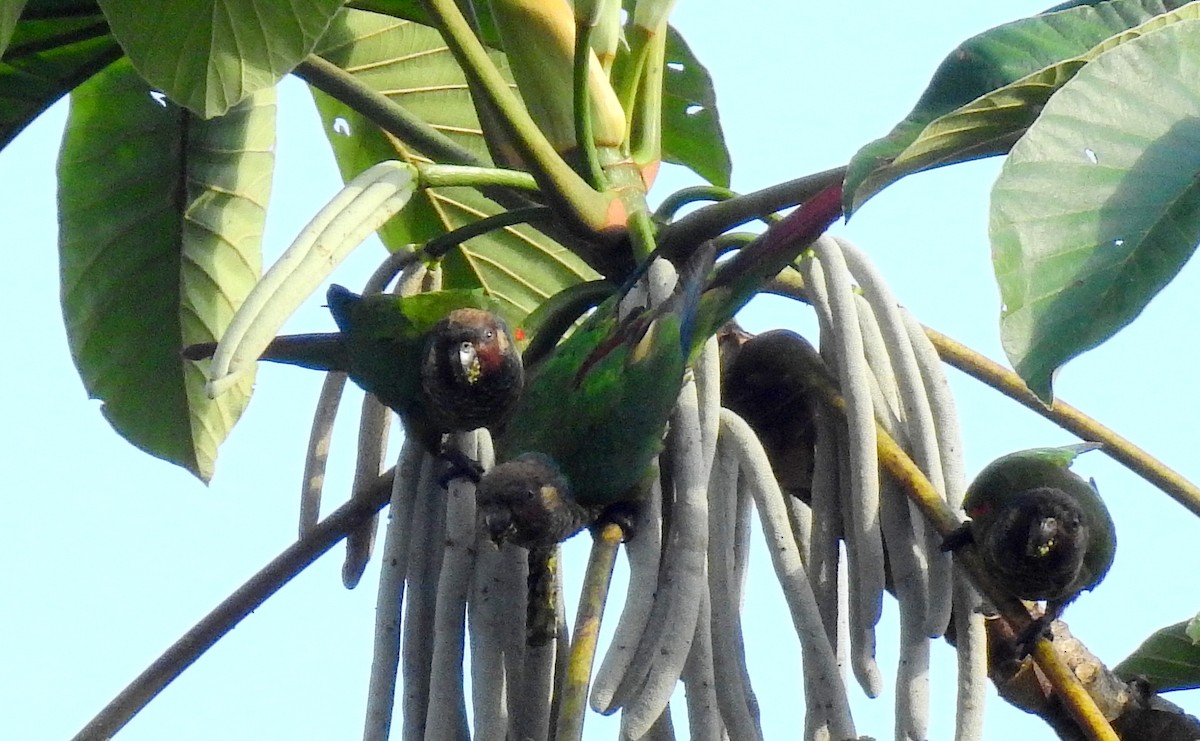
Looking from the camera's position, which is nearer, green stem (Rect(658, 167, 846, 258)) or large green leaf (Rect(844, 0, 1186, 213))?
large green leaf (Rect(844, 0, 1186, 213))

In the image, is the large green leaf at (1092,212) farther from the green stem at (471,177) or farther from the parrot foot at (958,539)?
the green stem at (471,177)

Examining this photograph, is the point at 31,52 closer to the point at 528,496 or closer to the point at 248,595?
the point at 248,595

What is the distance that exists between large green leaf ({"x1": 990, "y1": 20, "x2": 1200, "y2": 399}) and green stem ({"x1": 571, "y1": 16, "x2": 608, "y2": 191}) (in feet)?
1.84

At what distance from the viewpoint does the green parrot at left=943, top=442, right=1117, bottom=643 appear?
142 cm

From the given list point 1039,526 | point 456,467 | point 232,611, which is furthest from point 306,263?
point 1039,526

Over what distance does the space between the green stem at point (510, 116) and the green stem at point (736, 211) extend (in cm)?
10

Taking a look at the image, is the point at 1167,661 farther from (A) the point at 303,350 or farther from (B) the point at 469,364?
(A) the point at 303,350

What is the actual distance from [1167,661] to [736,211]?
27.9 inches

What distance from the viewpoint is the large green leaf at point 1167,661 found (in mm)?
1667

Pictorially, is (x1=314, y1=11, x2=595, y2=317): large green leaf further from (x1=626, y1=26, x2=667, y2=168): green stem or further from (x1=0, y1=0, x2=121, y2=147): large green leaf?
(x1=626, y1=26, x2=667, y2=168): green stem

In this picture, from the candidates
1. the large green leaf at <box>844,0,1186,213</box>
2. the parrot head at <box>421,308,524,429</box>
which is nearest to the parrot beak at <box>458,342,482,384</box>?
the parrot head at <box>421,308,524,429</box>

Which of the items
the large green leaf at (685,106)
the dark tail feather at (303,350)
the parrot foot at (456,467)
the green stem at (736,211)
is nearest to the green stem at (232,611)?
the parrot foot at (456,467)

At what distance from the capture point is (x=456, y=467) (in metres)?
1.45

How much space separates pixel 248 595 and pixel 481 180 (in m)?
0.47
